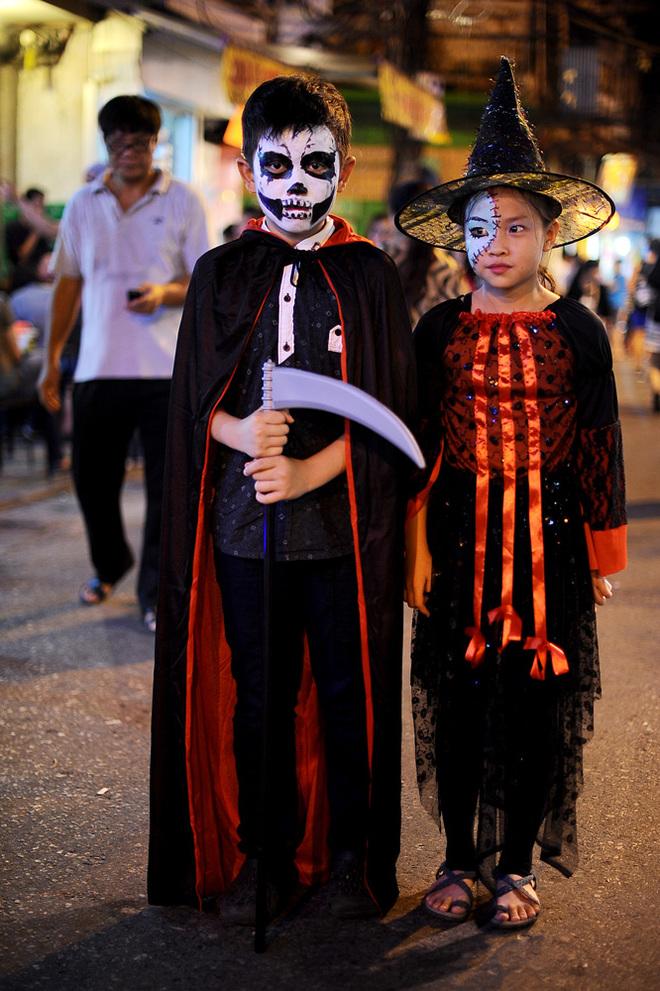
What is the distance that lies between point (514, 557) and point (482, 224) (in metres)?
0.84

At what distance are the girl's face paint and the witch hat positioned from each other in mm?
35

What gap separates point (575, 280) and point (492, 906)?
39.3 ft

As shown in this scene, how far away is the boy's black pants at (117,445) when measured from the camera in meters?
6.02

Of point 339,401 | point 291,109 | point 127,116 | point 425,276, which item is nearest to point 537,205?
point 291,109

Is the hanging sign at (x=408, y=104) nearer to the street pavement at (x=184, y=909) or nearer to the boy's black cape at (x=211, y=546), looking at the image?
the street pavement at (x=184, y=909)

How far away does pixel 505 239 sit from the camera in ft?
10.7

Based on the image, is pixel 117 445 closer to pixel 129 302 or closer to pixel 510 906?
pixel 129 302

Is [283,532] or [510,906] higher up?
[283,532]

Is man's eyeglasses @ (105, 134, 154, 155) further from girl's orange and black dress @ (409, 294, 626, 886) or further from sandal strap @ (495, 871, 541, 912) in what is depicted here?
sandal strap @ (495, 871, 541, 912)

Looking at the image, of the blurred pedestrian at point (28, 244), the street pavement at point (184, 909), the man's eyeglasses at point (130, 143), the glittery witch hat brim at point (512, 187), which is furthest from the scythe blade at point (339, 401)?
the blurred pedestrian at point (28, 244)

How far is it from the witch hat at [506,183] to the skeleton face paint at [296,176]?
290 mm

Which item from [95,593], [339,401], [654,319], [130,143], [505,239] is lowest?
[95,593]

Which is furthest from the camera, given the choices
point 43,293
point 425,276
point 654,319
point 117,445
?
point 654,319

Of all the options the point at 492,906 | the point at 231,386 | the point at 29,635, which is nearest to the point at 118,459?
the point at 29,635
